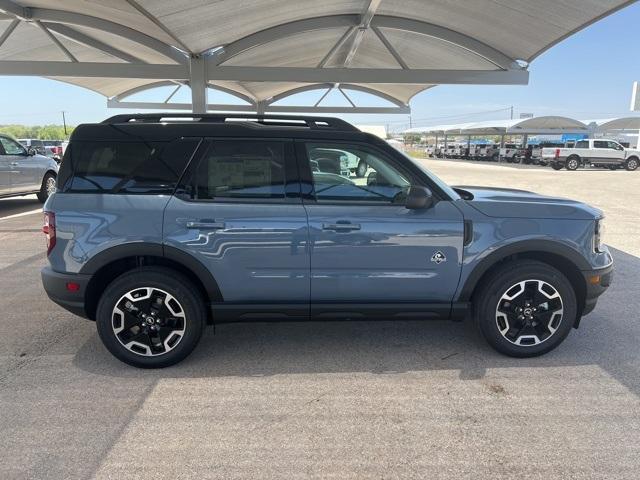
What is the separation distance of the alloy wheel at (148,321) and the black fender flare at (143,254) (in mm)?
263

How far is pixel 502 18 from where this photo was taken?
10.8 metres

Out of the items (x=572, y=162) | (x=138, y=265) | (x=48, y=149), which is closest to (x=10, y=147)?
(x=138, y=265)

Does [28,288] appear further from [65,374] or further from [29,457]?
[29,457]

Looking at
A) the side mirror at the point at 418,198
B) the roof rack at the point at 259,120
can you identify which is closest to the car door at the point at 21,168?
the roof rack at the point at 259,120

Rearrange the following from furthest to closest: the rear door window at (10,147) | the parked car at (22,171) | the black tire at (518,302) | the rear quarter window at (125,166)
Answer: the rear door window at (10,147), the parked car at (22,171), the black tire at (518,302), the rear quarter window at (125,166)

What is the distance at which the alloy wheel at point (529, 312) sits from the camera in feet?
12.4

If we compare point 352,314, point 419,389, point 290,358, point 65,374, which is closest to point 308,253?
point 352,314

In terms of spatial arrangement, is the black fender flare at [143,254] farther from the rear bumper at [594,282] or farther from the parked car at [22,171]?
the parked car at [22,171]

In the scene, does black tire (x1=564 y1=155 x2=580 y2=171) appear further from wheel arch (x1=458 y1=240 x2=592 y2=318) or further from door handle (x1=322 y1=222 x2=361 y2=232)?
door handle (x1=322 y1=222 x2=361 y2=232)

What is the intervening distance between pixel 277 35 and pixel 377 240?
35.4 ft

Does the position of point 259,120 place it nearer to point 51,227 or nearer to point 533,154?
point 51,227

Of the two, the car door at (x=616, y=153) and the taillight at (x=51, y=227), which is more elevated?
the car door at (x=616, y=153)

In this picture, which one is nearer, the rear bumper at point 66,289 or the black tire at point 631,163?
the rear bumper at point 66,289

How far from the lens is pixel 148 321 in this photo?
3666mm
